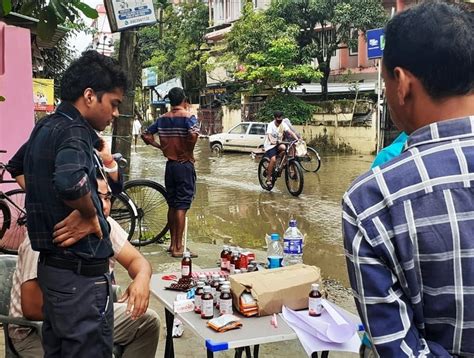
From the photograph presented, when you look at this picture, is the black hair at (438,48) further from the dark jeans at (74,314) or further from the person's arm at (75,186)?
the dark jeans at (74,314)

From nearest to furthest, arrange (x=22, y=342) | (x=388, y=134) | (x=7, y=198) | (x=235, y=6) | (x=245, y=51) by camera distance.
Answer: (x=22, y=342) < (x=388, y=134) < (x=7, y=198) < (x=245, y=51) < (x=235, y=6)

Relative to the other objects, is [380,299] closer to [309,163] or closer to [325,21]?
[309,163]

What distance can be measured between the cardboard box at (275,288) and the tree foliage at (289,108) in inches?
724

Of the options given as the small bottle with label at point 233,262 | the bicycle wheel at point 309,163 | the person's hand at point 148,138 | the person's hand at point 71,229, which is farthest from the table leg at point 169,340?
the bicycle wheel at point 309,163

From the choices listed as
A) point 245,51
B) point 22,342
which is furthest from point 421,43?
point 245,51

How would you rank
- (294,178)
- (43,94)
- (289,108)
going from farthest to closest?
(289,108), (294,178), (43,94)

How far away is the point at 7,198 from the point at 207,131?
22.1 m

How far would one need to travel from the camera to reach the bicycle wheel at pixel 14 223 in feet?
18.6

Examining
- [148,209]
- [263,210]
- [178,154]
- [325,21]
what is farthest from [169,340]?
[325,21]

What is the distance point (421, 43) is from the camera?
3.75ft

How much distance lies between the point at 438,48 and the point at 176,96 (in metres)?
4.82

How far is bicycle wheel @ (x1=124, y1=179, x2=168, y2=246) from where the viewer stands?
6.20 metres

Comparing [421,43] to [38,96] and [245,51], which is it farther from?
[245,51]

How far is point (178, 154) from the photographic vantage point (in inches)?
231
